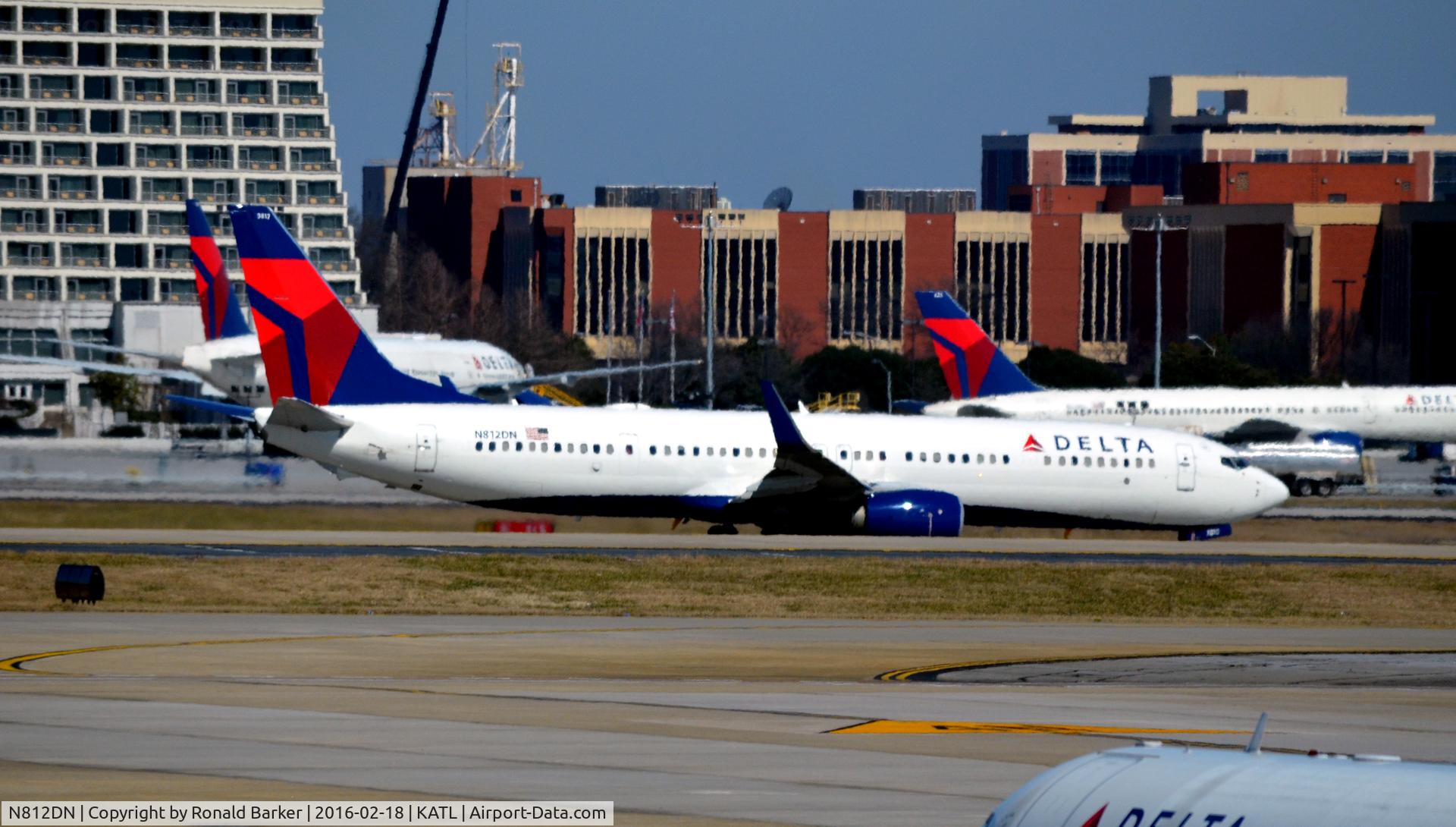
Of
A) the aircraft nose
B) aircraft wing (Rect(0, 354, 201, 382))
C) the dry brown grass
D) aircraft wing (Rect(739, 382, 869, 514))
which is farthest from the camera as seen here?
aircraft wing (Rect(0, 354, 201, 382))

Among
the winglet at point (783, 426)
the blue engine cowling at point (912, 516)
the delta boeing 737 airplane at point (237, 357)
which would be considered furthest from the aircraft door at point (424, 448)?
the delta boeing 737 airplane at point (237, 357)

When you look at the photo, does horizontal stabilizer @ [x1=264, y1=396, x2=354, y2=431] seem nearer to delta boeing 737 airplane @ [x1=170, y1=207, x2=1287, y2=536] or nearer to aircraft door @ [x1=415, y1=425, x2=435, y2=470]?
delta boeing 737 airplane @ [x1=170, y1=207, x2=1287, y2=536]

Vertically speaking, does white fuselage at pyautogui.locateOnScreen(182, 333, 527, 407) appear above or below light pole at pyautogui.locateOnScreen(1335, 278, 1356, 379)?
below

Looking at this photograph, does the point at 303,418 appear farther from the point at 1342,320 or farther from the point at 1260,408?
the point at 1342,320

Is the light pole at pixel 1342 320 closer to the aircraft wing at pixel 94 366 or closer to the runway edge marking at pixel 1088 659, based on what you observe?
the aircraft wing at pixel 94 366

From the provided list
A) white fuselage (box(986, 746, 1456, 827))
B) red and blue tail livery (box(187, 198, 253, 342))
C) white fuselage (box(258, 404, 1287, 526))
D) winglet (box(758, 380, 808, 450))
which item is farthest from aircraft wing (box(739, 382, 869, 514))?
white fuselage (box(986, 746, 1456, 827))

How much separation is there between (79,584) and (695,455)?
679 inches

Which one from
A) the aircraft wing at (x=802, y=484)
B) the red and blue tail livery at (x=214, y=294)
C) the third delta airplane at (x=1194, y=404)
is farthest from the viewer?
the third delta airplane at (x=1194, y=404)

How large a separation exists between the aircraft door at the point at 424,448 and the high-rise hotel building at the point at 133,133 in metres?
105

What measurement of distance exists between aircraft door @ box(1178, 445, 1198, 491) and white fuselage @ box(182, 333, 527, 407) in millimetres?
36867

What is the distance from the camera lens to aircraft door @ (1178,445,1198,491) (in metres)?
49.0

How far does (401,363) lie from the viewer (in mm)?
89875

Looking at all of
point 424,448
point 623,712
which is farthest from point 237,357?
point 623,712

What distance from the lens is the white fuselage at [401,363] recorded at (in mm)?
77438
